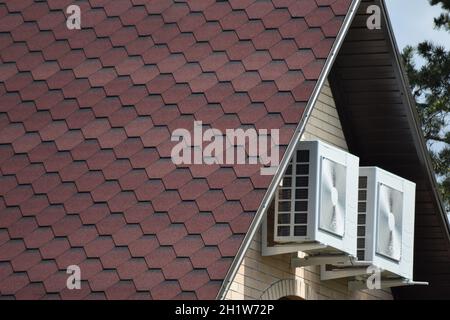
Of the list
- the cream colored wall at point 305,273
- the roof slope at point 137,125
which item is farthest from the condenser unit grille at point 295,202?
the roof slope at point 137,125

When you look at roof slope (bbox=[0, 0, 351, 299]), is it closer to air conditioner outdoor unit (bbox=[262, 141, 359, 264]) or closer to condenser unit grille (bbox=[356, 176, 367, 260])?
air conditioner outdoor unit (bbox=[262, 141, 359, 264])

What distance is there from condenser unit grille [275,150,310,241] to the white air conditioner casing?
1.12m

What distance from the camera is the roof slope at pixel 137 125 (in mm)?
13797

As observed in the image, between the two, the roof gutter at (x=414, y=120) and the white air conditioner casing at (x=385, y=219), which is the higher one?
the roof gutter at (x=414, y=120)

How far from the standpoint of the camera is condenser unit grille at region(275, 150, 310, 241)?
48.9 ft

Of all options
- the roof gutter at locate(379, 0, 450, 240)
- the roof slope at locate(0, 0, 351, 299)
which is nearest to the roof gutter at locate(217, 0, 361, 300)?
the roof slope at locate(0, 0, 351, 299)

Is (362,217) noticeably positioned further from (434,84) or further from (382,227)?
(434,84)

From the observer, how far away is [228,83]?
14758mm

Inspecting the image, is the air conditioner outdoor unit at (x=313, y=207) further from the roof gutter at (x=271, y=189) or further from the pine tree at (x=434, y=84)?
the pine tree at (x=434, y=84)

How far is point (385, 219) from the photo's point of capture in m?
16.0

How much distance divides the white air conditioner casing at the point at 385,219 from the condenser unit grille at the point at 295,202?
1124 millimetres

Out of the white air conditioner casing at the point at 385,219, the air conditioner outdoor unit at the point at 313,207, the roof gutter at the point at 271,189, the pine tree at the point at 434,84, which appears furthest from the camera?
the pine tree at the point at 434,84

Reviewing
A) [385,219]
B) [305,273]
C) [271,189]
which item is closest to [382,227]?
[385,219]
